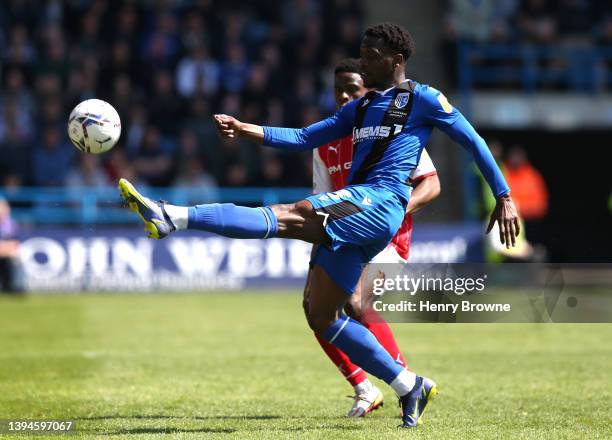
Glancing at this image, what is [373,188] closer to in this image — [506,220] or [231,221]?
[506,220]

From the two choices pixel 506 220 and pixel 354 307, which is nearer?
pixel 506 220

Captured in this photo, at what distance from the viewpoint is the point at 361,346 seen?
7.08 meters

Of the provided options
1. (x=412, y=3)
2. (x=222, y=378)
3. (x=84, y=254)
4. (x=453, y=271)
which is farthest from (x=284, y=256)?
(x=453, y=271)

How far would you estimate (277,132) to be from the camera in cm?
743

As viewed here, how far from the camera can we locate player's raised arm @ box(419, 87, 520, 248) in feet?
22.3

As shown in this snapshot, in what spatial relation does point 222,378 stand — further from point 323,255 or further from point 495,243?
point 495,243

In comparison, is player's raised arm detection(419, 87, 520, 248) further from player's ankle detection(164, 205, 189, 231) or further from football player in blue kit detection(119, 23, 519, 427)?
player's ankle detection(164, 205, 189, 231)

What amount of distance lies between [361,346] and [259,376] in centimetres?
326

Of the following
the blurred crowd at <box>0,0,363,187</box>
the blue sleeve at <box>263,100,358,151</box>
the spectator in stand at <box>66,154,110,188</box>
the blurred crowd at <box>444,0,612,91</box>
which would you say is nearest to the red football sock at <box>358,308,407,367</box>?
the blue sleeve at <box>263,100,358,151</box>

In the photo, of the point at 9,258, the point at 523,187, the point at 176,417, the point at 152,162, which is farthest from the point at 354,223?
the point at 523,187

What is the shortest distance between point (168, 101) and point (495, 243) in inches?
265

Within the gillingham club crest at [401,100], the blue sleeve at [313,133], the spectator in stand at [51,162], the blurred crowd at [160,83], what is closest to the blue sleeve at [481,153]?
the gillingham club crest at [401,100]

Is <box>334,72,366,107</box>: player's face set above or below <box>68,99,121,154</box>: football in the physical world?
above

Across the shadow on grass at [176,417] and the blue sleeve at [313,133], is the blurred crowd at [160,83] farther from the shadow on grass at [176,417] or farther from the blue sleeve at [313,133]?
the blue sleeve at [313,133]
